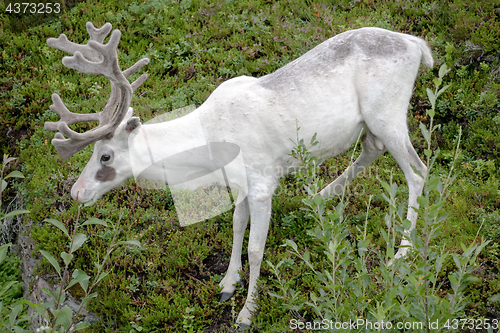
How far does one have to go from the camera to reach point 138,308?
537 cm

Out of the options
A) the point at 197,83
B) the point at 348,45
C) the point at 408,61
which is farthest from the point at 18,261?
the point at 408,61

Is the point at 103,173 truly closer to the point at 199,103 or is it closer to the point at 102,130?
the point at 102,130

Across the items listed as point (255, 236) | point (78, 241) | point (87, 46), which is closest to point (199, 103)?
point (87, 46)

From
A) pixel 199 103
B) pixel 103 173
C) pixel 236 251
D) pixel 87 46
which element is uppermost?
pixel 87 46

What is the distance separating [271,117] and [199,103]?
9.70ft

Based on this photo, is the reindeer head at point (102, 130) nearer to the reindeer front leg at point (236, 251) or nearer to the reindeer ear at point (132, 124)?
the reindeer ear at point (132, 124)

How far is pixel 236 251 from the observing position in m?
5.54

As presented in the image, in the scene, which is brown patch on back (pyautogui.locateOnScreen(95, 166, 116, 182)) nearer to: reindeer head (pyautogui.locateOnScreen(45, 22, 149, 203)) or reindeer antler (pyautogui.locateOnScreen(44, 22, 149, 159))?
reindeer head (pyautogui.locateOnScreen(45, 22, 149, 203))

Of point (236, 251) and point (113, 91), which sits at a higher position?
point (113, 91)

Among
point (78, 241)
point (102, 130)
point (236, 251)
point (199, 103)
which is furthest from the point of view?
point (199, 103)

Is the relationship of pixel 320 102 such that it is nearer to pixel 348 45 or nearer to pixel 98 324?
pixel 348 45

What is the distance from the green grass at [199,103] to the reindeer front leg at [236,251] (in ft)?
0.45

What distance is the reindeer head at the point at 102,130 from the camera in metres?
4.73

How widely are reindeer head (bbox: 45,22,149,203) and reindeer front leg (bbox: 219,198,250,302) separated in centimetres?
135
